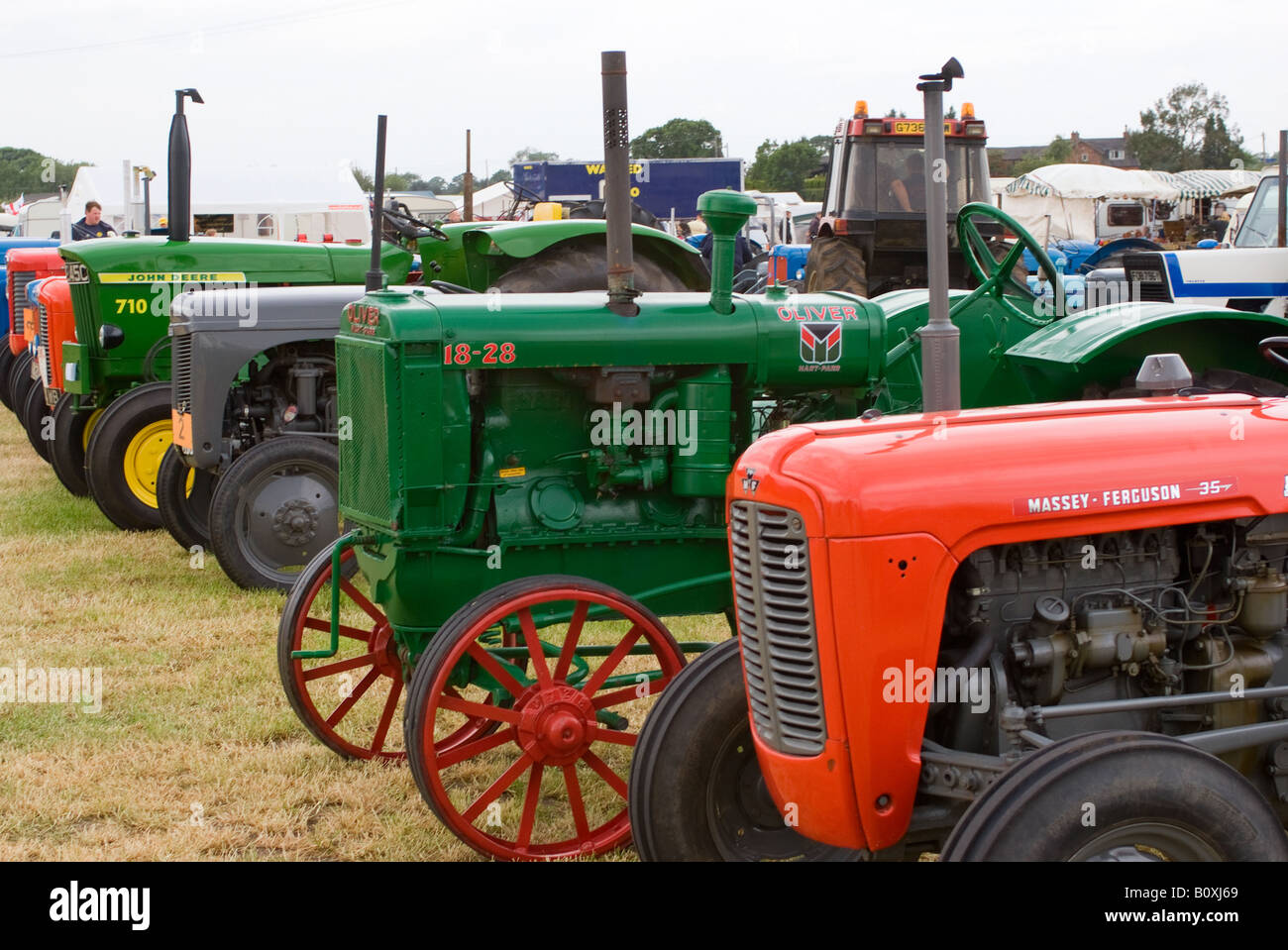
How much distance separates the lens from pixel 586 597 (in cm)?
347

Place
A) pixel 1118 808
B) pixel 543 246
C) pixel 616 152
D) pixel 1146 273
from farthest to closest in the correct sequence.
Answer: pixel 1146 273 < pixel 543 246 < pixel 616 152 < pixel 1118 808

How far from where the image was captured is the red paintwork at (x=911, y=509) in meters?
2.45

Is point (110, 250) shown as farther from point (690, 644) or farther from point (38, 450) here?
point (690, 644)

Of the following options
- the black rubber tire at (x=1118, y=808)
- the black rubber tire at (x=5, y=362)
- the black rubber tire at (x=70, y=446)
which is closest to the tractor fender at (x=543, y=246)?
the black rubber tire at (x=70, y=446)

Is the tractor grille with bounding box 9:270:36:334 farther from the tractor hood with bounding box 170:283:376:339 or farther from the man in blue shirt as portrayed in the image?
the tractor hood with bounding box 170:283:376:339

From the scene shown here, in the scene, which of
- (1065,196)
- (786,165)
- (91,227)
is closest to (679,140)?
(786,165)

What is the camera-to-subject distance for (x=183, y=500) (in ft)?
22.4

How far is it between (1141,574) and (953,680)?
17.3 inches

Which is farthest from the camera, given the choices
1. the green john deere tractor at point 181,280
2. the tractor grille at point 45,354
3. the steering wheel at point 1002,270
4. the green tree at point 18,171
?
the green tree at point 18,171

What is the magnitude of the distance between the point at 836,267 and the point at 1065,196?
52.2ft

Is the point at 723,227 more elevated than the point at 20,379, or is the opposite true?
the point at 723,227

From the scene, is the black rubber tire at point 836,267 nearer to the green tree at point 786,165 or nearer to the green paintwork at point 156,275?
the green paintwork at point 156,275

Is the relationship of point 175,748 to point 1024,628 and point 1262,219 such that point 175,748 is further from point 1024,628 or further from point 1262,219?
point 1262,219

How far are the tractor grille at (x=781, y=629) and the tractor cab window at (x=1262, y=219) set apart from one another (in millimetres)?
7429
